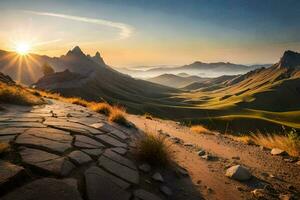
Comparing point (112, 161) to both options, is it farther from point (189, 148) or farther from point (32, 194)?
point (189, 148)

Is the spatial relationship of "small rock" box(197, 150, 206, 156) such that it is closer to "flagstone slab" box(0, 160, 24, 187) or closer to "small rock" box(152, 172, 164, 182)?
"small rock" box(152, 172, 164, 182)

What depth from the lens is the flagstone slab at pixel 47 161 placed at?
14.0 feet

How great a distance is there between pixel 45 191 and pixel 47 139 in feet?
7.03

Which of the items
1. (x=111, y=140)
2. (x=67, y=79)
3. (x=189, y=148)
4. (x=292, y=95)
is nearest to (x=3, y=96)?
(x=111, y=140)

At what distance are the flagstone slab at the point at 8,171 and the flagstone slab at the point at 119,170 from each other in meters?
1.63

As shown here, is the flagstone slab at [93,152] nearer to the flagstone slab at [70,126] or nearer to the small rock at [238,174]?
the flagstone slab at [70,126]

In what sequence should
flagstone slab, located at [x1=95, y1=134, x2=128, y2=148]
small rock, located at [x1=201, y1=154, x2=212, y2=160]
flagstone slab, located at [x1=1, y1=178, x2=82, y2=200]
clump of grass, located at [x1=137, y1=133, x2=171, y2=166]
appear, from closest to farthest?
1. flagstone slab, located at [x1=1, y1=178, x2=82, y2=200]
2. clump of grass, located at [x1=137, y1=133, x2=171, y2=166]
3. flagstone slab, located at [x1=95, y1=134, x2=128, y2=148]
4. small rock, located at [x1=201, y1=154, x2=212, y2=160]

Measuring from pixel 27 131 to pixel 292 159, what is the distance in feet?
25.5

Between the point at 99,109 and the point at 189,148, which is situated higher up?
the point at 99,109

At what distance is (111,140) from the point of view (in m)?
7.07

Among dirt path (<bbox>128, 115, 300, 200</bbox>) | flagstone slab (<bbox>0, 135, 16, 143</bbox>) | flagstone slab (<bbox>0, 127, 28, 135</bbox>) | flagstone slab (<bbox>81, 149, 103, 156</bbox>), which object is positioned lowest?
dirt path (<bbox>128, 115, 300, 200</bbox>)

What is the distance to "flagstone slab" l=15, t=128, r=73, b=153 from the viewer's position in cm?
517

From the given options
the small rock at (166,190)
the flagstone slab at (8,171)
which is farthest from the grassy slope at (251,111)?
the flagstone slab at (8,171)

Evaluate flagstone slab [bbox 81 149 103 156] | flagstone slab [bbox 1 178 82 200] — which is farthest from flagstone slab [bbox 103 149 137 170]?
flagstone slab [bbox 1 178 82 200]
